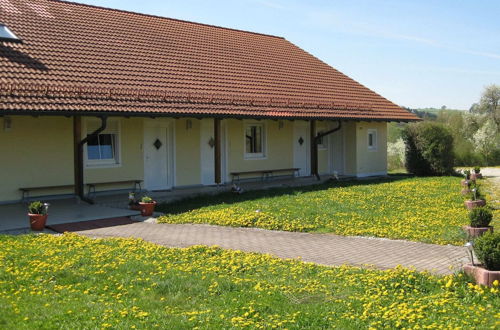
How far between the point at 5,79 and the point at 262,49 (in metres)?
13.0

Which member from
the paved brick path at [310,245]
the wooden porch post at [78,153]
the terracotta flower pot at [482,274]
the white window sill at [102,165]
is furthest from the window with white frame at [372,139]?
the terracotta flower pot at [482,274]

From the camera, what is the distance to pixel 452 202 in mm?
14531

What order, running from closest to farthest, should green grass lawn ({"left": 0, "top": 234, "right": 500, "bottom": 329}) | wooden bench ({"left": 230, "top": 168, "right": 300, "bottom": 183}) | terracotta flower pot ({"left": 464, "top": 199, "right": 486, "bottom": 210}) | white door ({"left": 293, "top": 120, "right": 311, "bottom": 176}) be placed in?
green grass lawn ({"left": 0, "top": 234, "right": 500, "bottom": 329}), terracotta flower pot ({"left": 464, "top": 199, "right": 486, "bottom": 210}), wooden bench ({"left": 230, "top": 168, "right": 300, "bottom": 183}), white door ({"left": 293, "top": 120, "right": 311, "bottom": 176})

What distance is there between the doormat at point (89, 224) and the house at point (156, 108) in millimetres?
2405

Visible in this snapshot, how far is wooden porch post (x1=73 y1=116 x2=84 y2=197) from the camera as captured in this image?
14.0 meters

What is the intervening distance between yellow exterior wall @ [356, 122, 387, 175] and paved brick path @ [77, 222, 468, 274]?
1265 cm

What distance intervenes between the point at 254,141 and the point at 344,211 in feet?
25.1

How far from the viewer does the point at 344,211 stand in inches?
506

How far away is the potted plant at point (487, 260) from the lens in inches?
246

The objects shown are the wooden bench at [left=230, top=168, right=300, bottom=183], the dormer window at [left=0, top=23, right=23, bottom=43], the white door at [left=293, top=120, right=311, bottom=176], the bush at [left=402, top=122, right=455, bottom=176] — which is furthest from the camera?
the bush at [left=402, top=122, right=455, bottom=176]

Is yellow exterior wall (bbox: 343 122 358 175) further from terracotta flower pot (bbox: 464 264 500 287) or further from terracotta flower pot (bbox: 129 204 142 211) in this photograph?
terracotta flower pot (bbox: 464 264 500 287)

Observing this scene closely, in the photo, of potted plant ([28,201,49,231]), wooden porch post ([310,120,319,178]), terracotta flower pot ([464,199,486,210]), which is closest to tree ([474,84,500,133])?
wooden porch post ([310,120,319,178])

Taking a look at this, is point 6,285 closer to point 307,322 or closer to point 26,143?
point 307,322

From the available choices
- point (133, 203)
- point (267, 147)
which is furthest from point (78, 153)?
point (267, 147)
